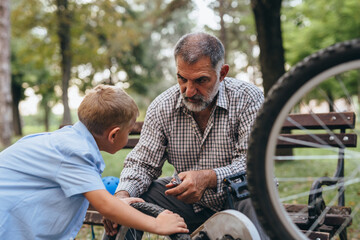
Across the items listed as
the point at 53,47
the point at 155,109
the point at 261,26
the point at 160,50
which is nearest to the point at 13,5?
the point at 53,47

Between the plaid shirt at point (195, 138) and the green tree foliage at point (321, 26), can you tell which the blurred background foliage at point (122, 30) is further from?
the plaid shirt at point (195, 138)

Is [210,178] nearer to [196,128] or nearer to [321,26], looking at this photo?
[196,128]

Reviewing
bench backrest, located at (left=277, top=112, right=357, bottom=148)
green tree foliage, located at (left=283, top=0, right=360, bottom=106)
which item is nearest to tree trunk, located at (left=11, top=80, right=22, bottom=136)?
green tree foliage, located at (left=283, top=0, right=360, bottom=106)

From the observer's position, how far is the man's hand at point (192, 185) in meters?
1.91

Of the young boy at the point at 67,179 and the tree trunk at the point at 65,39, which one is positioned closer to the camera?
the young boy at the point at 67,179

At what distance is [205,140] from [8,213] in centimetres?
120

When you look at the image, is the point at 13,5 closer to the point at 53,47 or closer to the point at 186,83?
the point at 53,47

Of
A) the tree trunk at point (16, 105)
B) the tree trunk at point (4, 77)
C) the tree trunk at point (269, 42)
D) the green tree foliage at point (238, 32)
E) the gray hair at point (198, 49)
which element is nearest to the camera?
the gray hair at point (198, 49)

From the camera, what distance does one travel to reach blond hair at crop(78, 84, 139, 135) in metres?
1.84

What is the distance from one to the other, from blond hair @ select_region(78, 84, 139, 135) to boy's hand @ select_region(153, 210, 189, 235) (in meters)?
0.55

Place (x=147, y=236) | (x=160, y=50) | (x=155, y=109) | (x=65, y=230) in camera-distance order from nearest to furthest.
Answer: (x=65, y=230)
(x=147, y=236)
(x=155, y=109)
(x=160, y=50)

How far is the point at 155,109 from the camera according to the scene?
249cm

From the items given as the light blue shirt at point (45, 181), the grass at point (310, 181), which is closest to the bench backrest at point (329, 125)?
the grass at point (310, 181)

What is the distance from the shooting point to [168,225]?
5.13ft
